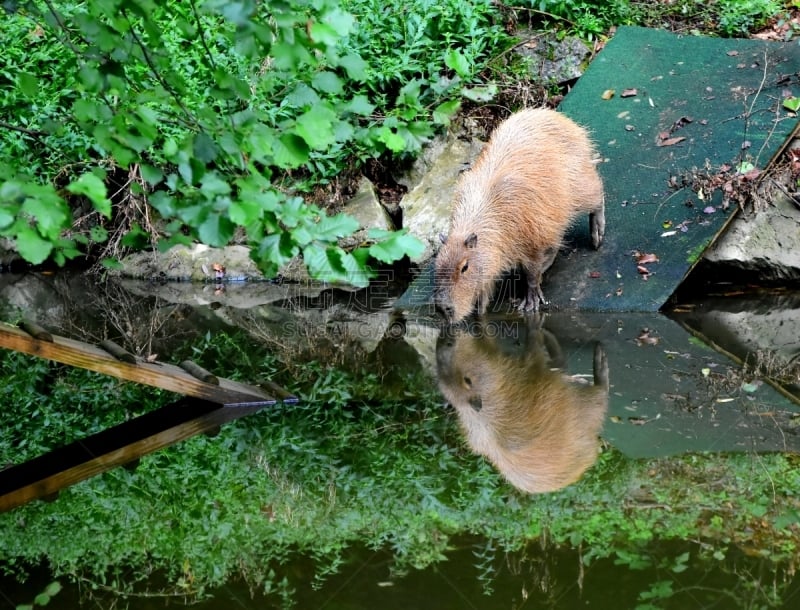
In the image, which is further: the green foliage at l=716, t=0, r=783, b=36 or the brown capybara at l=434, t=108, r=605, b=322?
the green foliage at l=716, t=0, r=783, b=36

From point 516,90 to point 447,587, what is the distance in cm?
684

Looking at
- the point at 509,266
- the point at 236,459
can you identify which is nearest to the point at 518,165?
the point at 509,266

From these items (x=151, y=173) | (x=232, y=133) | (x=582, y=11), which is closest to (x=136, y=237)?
(x=151, y=173)

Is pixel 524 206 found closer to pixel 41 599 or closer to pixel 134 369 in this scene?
pixel 134 369

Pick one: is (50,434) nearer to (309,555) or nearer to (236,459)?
(236,459)

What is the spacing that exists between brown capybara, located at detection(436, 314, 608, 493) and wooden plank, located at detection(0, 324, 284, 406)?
1.21 m

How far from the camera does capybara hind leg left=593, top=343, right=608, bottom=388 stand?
5.46m

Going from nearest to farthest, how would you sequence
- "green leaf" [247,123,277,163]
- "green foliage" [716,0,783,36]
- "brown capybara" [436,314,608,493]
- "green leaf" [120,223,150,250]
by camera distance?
1. "green leaf" [247,123,277,163]
2. "green leaf" [120,223,150,250]
3. "brown capybara" [436,314,608,493]
4. "green foliage" [716,0,783,36]

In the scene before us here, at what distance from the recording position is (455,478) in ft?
14.1

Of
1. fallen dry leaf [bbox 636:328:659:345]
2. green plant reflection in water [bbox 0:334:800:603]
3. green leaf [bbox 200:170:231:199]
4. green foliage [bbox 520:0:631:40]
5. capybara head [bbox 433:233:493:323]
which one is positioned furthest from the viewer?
green foliage [bbox 520:0:631:40]

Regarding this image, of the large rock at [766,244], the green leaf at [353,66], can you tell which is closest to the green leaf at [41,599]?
the green leaf at [353,66]

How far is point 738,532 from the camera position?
11.7 ft

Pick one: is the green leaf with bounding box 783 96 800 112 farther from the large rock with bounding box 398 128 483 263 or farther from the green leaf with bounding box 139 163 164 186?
the green leaf with bounding box 139 163 164 186

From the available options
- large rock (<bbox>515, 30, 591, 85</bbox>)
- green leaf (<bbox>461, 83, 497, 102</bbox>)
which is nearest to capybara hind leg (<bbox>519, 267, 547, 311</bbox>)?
green leaf (<bbox>461, 83, 497, 102</bbox>)
